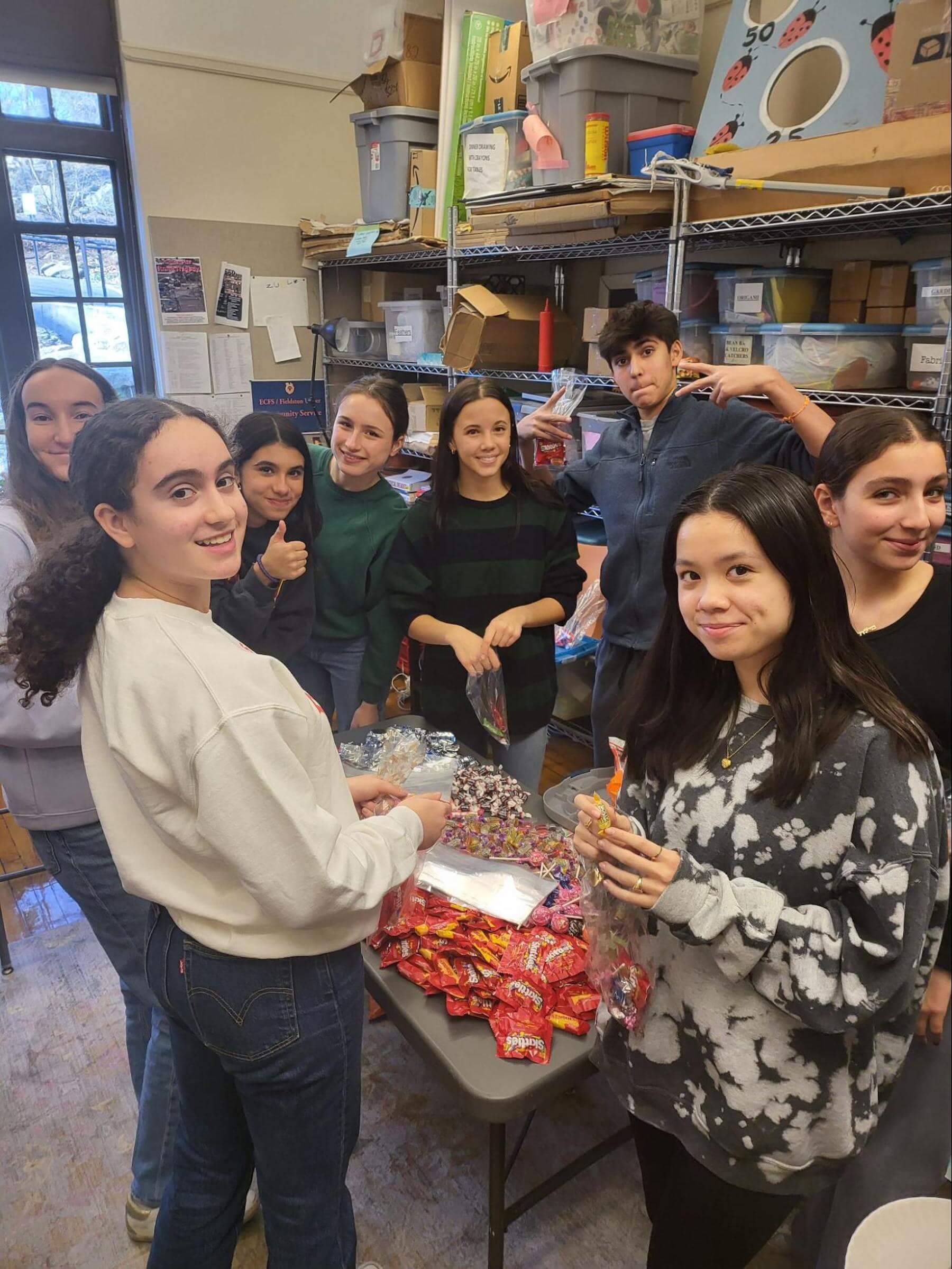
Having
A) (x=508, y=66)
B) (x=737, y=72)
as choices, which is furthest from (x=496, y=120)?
(x=737, y=72)

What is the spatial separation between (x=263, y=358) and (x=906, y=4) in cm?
317

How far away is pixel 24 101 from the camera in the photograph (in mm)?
3117

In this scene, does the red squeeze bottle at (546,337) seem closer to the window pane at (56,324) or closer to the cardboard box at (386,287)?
the cardboard box at (386,287)

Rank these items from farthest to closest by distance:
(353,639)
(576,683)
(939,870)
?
(576,683), (353,639), (939,870)

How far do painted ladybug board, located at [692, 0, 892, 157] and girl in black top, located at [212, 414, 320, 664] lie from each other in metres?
0.72

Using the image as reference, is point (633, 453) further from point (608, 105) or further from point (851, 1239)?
point (851, 1239)

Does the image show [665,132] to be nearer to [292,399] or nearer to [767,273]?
[767,273]

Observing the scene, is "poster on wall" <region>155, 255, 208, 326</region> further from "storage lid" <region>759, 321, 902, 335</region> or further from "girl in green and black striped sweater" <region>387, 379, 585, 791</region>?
"storage lid" <region>759, 321, 902, 335</region>

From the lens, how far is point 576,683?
10.5 ft

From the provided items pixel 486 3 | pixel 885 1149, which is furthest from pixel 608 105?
pixel 885 1149

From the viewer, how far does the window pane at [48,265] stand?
9.47ft

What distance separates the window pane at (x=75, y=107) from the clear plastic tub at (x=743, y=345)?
279cm

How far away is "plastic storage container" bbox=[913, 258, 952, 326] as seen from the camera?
495 millimetres

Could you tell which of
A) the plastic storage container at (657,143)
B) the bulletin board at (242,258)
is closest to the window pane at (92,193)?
the bulletin board at (242,258)
